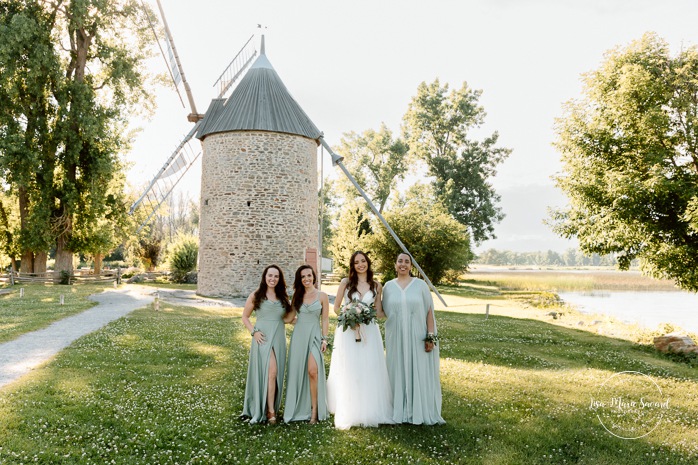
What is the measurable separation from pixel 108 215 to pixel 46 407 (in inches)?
1036

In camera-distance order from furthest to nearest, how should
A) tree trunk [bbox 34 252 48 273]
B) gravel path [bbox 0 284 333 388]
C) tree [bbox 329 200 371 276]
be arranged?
tree [bbox 329 200 371 276] → tree trunk [bbox 34 252 48 273] → gravel path [bbox 0 284 333 388]

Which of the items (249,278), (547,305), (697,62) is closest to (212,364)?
(249,278)

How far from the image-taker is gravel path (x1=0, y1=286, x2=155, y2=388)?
896 cm

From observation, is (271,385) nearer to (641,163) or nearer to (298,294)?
(298,294)

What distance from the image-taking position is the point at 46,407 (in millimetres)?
6734

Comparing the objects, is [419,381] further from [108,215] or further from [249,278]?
[108,215]

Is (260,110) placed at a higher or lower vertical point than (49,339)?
higher

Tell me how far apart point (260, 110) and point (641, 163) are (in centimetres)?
1509

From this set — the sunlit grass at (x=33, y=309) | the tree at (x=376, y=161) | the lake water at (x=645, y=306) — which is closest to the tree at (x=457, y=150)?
the tree at (x=376, y=161)

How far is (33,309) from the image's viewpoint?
54.4ft

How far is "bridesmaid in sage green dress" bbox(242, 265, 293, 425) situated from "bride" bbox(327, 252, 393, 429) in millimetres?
747

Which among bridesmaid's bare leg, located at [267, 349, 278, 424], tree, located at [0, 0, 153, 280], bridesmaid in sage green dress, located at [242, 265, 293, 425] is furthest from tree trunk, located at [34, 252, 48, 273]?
bridesmaid's bare leg, located at [267, 349, 278, 424]

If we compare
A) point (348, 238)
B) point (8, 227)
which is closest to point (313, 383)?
point (348, 238)

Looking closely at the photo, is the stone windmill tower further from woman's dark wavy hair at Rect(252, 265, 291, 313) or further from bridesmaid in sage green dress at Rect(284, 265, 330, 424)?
bridesmaid in sage green dress at Rect(284, 265, 330, 424)
